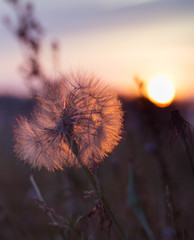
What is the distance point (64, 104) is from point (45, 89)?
177mm

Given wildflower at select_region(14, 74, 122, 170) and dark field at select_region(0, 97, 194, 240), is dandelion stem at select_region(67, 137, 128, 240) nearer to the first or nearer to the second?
wildflower at select_region(14, 74, 122, 170)

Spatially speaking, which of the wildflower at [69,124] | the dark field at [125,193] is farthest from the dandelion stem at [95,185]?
the dark field at [125,193]

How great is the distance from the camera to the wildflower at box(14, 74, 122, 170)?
1.97m

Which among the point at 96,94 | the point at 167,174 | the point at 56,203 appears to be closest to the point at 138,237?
the point at 167,174

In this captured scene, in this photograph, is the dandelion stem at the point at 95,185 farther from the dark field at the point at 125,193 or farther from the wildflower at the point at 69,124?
the dark field at the point at 125,193

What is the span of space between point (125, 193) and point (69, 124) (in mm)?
3387

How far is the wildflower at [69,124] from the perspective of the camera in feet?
6.47

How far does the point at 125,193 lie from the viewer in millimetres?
5117

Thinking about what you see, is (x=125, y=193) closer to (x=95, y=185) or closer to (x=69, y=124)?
(x=69, y=124)

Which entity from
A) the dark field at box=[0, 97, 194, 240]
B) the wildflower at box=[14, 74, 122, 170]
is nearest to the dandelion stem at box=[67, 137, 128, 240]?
the wildflower at box=[14, 74, 122, 170]

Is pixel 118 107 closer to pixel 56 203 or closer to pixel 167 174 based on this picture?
pixel 167 174

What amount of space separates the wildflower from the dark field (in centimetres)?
11

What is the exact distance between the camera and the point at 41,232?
Answer: 5258mm

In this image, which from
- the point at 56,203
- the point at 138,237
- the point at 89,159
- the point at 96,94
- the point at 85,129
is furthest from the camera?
the point at 56,203
